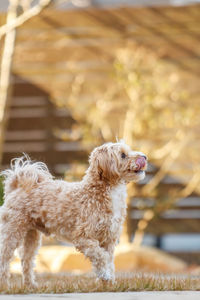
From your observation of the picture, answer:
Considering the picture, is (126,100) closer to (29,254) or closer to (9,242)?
(29,254)

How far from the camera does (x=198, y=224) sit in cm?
905

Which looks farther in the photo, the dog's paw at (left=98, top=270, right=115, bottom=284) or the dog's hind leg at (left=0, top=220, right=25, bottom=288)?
the dog's hind leg at (left=0, top=220, right=25, bottom=288)

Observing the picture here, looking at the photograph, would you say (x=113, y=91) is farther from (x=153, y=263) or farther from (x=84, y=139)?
(x=153, y=263)

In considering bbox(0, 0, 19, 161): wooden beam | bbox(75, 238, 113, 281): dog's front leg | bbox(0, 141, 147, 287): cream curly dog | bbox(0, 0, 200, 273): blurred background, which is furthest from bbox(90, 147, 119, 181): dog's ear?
bbox(0, 0, 200, 273): blurred background

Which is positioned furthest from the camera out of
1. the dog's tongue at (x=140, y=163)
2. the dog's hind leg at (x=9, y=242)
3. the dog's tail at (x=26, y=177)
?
the dog's tail at (x=26, y=177)

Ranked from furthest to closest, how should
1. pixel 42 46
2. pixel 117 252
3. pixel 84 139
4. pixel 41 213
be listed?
pixel 42 46
pixel 84 139
pixel 117 252
pixel 41 213

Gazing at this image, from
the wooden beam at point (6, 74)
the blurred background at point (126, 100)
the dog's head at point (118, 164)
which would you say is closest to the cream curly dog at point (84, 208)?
the dog's head at point (118, 164)

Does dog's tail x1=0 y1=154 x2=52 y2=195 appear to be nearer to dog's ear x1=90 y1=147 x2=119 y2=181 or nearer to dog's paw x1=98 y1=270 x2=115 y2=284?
dog's ear x1=90 y1=147 x2=119 y2=181

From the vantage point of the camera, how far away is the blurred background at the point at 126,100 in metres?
8.78

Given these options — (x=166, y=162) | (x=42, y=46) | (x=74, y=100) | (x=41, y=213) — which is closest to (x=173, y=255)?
(x=166, y=162)

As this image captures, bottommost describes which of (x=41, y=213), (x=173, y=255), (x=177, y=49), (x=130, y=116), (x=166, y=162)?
(x=41, y=213)

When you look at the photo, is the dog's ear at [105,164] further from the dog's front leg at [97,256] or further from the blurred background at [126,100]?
the blurred background at [126,100]

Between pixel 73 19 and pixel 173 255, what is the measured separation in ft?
11.9

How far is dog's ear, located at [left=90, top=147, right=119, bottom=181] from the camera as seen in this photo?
3.61 m
